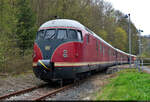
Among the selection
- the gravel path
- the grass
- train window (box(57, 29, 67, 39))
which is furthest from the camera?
train window (box(57, 29, 67, 39))

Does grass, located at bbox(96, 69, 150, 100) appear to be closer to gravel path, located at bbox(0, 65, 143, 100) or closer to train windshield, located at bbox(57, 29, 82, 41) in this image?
gravel path, located at bbox(0, 65, 143, 100)

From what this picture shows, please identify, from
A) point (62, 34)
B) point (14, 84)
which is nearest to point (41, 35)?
point (62, 34)

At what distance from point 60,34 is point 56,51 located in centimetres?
113

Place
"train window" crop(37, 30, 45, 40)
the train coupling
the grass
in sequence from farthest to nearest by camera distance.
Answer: "train window" crop(37, 30, 45, 40) < the train coupling < the grass

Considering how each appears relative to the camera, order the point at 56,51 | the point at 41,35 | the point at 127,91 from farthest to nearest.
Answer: the point at 41,35
the point at 56,51
the point at 127,91

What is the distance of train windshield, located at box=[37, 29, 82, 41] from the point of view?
32.7ft

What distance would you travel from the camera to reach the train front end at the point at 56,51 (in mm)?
9336

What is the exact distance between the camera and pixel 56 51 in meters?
9.45

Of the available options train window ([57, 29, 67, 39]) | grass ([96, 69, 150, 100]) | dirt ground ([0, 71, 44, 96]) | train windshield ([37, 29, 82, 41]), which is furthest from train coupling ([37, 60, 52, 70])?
grass ([96, 69, 150, 100])

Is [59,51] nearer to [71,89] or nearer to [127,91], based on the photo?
[71,89]

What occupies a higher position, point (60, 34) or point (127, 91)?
point (60, 34)

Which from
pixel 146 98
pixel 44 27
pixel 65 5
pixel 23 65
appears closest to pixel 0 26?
pixel 23 65

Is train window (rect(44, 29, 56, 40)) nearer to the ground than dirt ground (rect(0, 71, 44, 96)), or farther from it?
farther from it

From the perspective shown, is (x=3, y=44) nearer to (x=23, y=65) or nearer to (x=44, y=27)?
(x=23, y=65)
